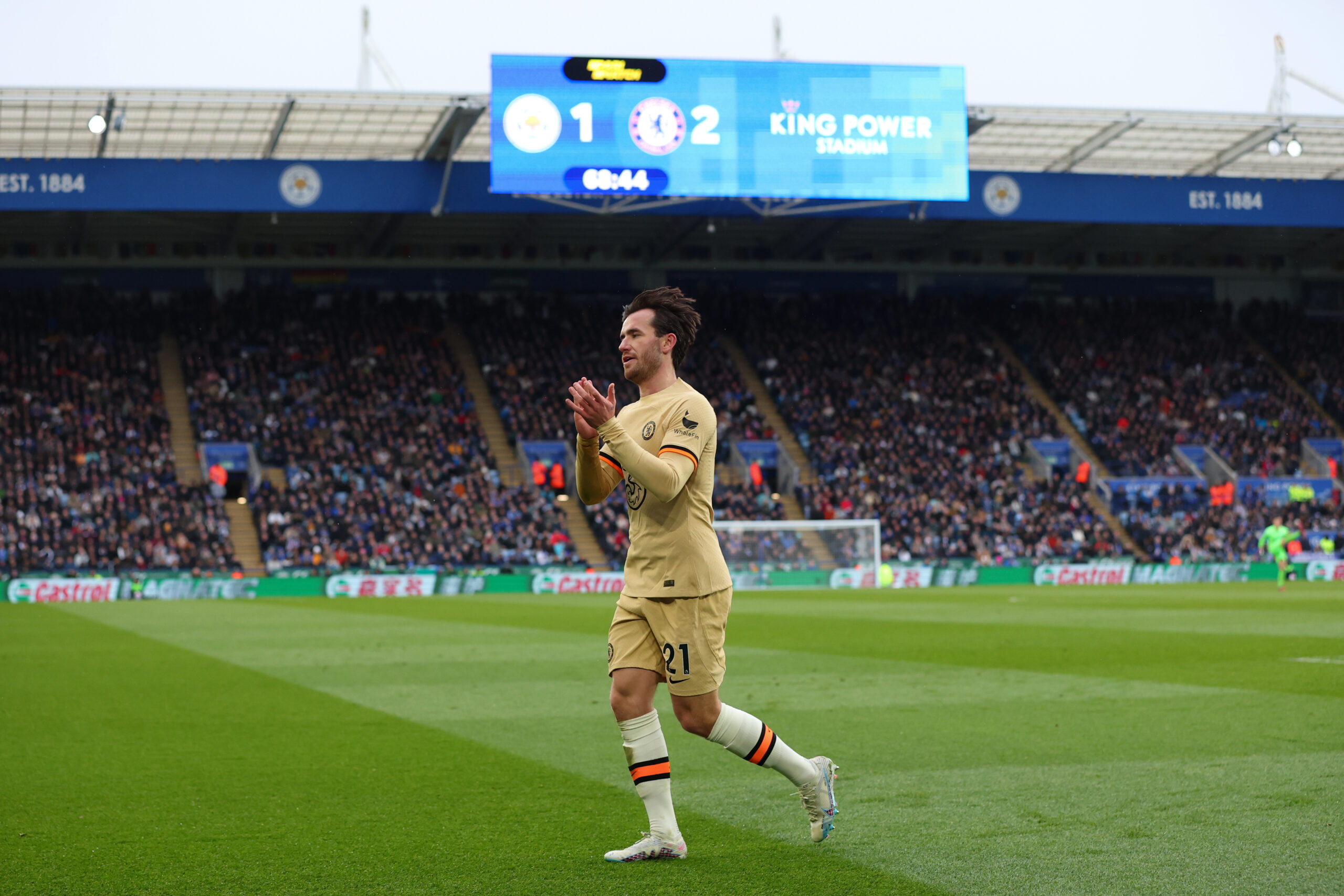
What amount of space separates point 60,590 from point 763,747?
3372 centimetres

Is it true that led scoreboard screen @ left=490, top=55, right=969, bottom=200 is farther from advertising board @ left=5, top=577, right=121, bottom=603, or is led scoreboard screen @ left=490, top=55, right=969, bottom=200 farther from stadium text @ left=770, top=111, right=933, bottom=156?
advertising board @ left=5, top=577, right=121, bottom=603

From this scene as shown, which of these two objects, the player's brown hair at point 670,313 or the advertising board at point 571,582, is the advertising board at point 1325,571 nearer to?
the advertising board at point 571,582

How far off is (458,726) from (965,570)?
31.7m

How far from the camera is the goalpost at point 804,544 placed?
36812 mm

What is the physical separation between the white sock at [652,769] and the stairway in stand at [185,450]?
3303 centimetres

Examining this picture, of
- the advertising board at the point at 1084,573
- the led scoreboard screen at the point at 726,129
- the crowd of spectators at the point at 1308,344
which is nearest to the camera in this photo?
the led scoreboard screen at the point at 726,129

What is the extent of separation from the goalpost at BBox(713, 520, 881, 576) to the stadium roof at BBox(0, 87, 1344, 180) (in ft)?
40.1

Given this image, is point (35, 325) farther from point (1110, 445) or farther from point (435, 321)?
point (1110, 445)

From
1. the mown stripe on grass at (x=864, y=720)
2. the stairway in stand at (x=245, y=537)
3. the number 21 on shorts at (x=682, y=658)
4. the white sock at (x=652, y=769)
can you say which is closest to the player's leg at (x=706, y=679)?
the number 21 on shorts at (x=682, y=658)

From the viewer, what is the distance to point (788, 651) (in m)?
16.9

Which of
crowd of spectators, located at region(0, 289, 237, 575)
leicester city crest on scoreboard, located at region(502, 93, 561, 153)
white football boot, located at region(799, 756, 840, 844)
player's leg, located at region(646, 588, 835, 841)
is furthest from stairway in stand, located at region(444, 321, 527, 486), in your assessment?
player's leg, located at region(646, 588, 835, 841)

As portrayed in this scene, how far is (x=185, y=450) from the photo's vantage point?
4228 centimetres

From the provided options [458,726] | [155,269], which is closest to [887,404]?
[155,269]

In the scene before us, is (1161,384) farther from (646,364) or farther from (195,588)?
(646,364)
